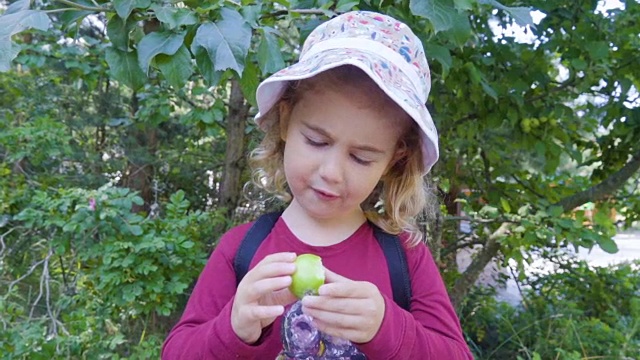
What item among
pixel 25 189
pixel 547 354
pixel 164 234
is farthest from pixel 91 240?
pixel 547 354

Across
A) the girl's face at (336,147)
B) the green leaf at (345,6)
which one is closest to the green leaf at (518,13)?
the green leaf at (345,6)

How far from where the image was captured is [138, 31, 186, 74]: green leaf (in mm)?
1110

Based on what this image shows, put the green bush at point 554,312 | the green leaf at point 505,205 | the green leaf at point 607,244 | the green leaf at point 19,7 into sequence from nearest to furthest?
the green leaf at point 19,7, the green leaf at point 607,244, the green leaf at point 505,205, the green bush at point 554,312

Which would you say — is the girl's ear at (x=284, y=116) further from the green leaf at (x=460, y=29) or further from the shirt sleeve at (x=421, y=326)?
the green leaf at (x=460, y=29)

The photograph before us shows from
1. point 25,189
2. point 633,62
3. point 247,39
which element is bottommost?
point 25,189

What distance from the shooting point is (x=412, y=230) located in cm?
119

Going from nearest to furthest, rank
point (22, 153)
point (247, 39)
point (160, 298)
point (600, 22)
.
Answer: point (247, 39), point (160, 298), point (600, 22), point (22, 153)

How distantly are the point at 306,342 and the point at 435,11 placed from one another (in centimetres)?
68

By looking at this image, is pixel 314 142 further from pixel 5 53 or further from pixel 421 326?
pixel 5 53

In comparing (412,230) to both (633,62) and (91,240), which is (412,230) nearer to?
(91,240)

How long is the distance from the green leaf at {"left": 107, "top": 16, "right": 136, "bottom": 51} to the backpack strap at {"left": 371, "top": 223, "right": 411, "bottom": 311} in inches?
26.3

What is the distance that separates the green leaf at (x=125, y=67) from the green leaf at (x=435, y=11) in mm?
599

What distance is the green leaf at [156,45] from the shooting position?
1110mm

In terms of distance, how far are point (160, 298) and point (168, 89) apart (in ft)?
4.05
